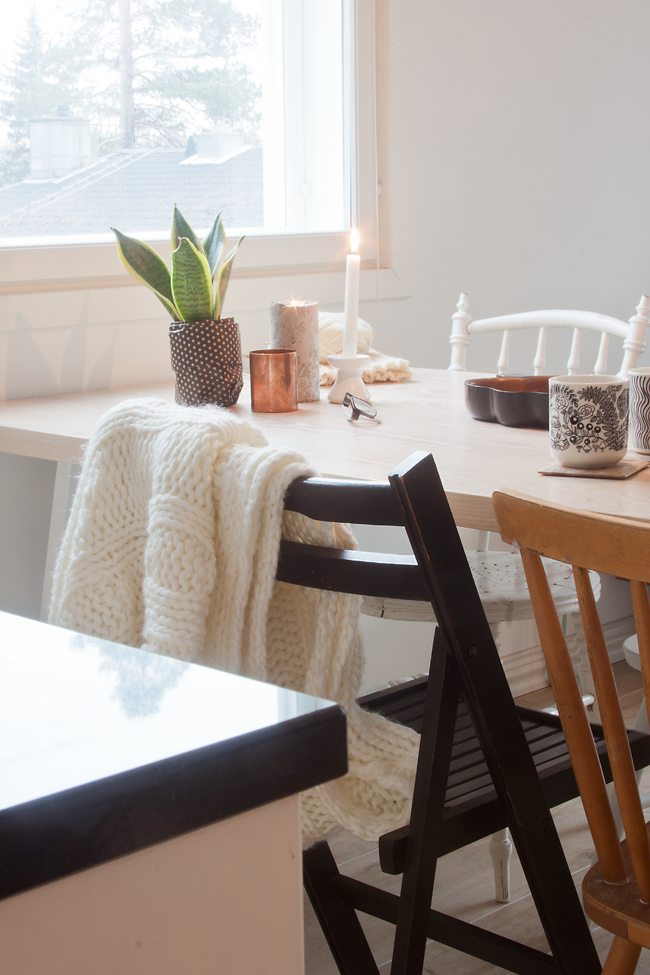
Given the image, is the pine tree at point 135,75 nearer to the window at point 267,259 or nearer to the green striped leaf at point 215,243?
the window at point 267,259

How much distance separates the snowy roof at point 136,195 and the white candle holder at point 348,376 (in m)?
0.68

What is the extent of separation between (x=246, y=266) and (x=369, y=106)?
1.79ft

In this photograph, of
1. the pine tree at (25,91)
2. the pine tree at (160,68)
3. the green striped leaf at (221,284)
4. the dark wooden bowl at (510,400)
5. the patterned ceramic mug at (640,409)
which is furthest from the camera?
the pine tree at (160,68)

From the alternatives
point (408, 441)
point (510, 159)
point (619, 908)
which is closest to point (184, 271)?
point (408, 441)

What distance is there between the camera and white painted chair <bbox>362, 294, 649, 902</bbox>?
147 centimetres

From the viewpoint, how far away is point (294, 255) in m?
1.98

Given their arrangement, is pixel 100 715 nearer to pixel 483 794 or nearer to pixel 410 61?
pixel 483 794

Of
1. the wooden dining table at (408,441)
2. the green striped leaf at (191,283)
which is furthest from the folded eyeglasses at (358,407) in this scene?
the green striped leaf at (191,283)

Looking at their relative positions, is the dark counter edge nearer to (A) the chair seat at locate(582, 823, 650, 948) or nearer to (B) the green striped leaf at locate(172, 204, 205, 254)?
(A) the chair seat at locate(582, 823, 650, 948)

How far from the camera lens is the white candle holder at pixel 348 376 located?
139 centimetres

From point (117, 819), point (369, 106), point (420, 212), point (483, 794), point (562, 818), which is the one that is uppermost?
point (369, 106)

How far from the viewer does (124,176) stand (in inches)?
74.5

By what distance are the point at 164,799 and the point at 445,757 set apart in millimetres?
500

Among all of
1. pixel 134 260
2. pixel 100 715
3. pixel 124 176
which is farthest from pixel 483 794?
pixel 124 176
